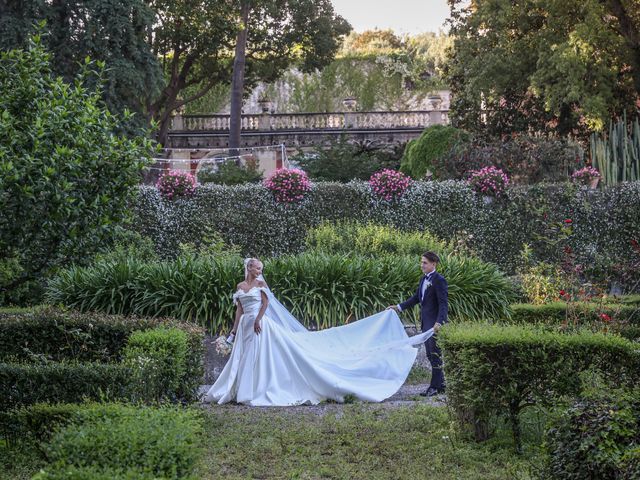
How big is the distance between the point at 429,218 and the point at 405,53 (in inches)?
1470

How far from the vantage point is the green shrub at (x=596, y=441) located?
6.21 metres

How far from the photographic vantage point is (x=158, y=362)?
9812 mm

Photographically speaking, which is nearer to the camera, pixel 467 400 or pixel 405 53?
pixel 467 400

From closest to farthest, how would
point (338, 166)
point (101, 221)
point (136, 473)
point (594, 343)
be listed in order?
point (136, 473) → point (594, 343) → point (101, 221) → point (338, 166)

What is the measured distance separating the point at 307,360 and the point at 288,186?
912 cm

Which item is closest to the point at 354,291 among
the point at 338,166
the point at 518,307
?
the point at 518,307

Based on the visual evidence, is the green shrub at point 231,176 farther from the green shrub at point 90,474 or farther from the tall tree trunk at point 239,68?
the green shrub at point 90,474

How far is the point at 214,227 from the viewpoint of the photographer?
21.4 meters

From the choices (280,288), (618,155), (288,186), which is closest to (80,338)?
(280,288)

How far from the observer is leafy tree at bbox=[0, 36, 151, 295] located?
31.6ft

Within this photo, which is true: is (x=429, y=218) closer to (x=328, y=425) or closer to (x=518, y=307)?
(x=518, y=307)

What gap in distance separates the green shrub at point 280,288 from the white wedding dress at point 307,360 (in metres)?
Result: 1.95

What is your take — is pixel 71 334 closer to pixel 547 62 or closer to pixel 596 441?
pixel 596 441

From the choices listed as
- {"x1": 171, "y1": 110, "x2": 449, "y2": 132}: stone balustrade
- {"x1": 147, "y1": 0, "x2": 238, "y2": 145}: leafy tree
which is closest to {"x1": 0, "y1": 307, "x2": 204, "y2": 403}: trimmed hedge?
{"x1": 147, "y1": 0, "x2": 238, "y2": 145}: leafy tree
